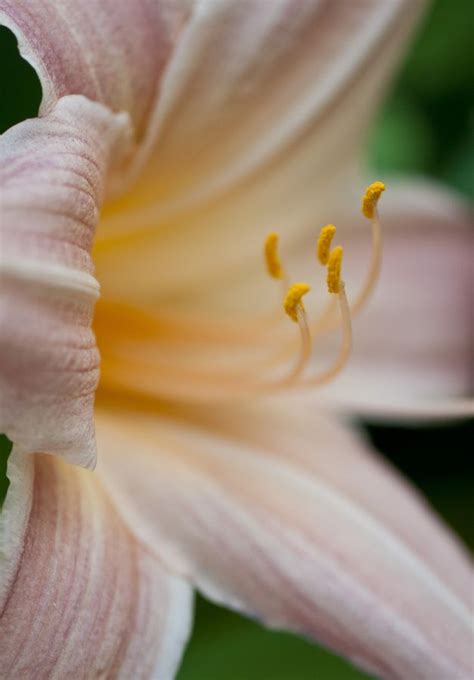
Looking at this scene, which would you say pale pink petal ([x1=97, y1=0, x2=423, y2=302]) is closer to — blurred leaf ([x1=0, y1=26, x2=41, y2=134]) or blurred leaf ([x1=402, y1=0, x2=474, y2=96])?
blurred leaf ([x1=0, y1=26, x2=41, y2=134])

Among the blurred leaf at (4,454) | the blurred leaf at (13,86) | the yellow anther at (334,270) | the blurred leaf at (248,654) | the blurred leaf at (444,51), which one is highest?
the blurred leaf at (444,51)

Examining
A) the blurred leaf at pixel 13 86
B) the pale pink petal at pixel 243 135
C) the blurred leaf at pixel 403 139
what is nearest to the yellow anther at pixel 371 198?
the pale pink petal at pixel 243 135

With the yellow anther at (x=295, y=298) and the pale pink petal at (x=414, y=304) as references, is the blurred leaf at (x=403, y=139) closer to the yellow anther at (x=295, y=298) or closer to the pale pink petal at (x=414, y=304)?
the pale pink petal at (x=414, y=304)

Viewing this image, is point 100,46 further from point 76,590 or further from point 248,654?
point 248,654

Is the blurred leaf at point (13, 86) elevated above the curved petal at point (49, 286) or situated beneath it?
elevated above

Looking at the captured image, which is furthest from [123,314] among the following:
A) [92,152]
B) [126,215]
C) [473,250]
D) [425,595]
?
[473,250]

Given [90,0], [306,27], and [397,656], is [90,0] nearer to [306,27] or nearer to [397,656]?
[306,27]

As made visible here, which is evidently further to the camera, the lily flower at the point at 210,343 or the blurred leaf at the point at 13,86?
the blurred leaf at the point at 13,86

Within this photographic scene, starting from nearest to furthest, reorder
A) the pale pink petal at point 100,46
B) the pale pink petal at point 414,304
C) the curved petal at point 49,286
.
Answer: the curved petal at point 49,286
the pale pink petal at point 100,46
the pale pink petal at point 414,304

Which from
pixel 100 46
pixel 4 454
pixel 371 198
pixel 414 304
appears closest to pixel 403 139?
pixel 414 304
